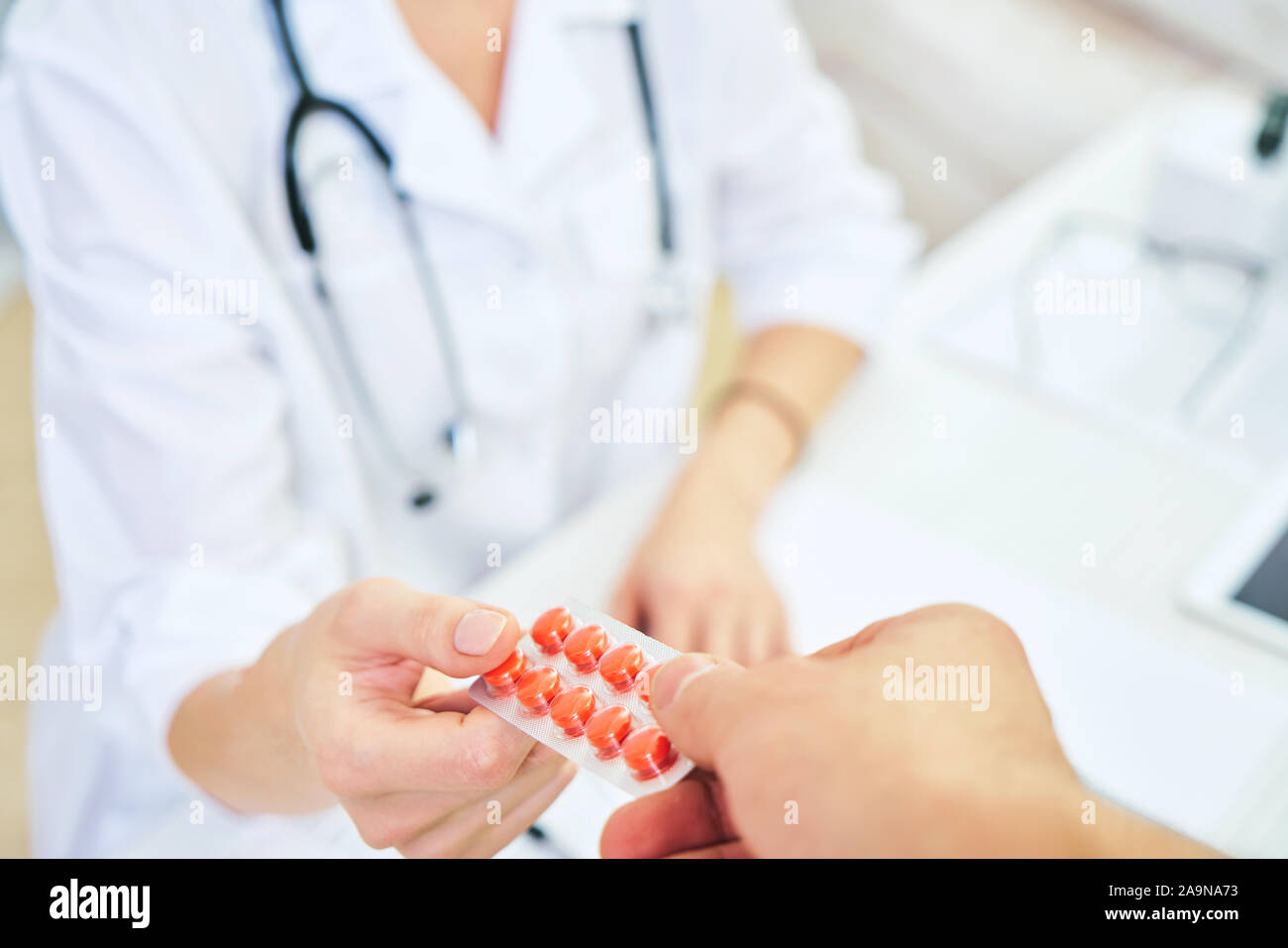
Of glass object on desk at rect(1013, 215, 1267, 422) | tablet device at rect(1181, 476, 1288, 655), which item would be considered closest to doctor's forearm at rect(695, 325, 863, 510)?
glass object on desk at rect(1013, 215, 1267, 422)

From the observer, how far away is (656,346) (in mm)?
884

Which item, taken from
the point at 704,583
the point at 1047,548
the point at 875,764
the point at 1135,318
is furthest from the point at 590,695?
the point at 1135,318

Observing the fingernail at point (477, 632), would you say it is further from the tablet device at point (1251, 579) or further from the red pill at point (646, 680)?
the tablet device at point (1251, 579)

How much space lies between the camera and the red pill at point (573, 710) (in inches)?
14.3

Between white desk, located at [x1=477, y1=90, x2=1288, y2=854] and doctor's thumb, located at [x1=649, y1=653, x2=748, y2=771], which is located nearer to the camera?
doctor's thumb, located at [x1=649, y1=653, x2=748, y2=771]

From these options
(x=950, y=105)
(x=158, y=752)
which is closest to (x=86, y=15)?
(x=158, y=752)

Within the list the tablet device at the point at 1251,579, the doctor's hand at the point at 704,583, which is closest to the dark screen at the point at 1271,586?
the tablet device at the point at 1251,579

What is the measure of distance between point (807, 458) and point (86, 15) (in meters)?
0.57

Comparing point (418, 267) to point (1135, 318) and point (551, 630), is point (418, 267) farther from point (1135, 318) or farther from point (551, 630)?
point (1135, 318)

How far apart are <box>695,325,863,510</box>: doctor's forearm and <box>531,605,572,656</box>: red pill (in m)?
0.38

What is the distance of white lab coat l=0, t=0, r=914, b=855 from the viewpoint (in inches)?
22.6

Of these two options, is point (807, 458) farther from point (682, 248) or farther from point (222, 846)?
point (222, 846)

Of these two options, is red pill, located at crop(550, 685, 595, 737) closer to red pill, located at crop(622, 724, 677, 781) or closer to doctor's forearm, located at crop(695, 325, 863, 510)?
red pill, located at crop(622, 724, 677, 781)
